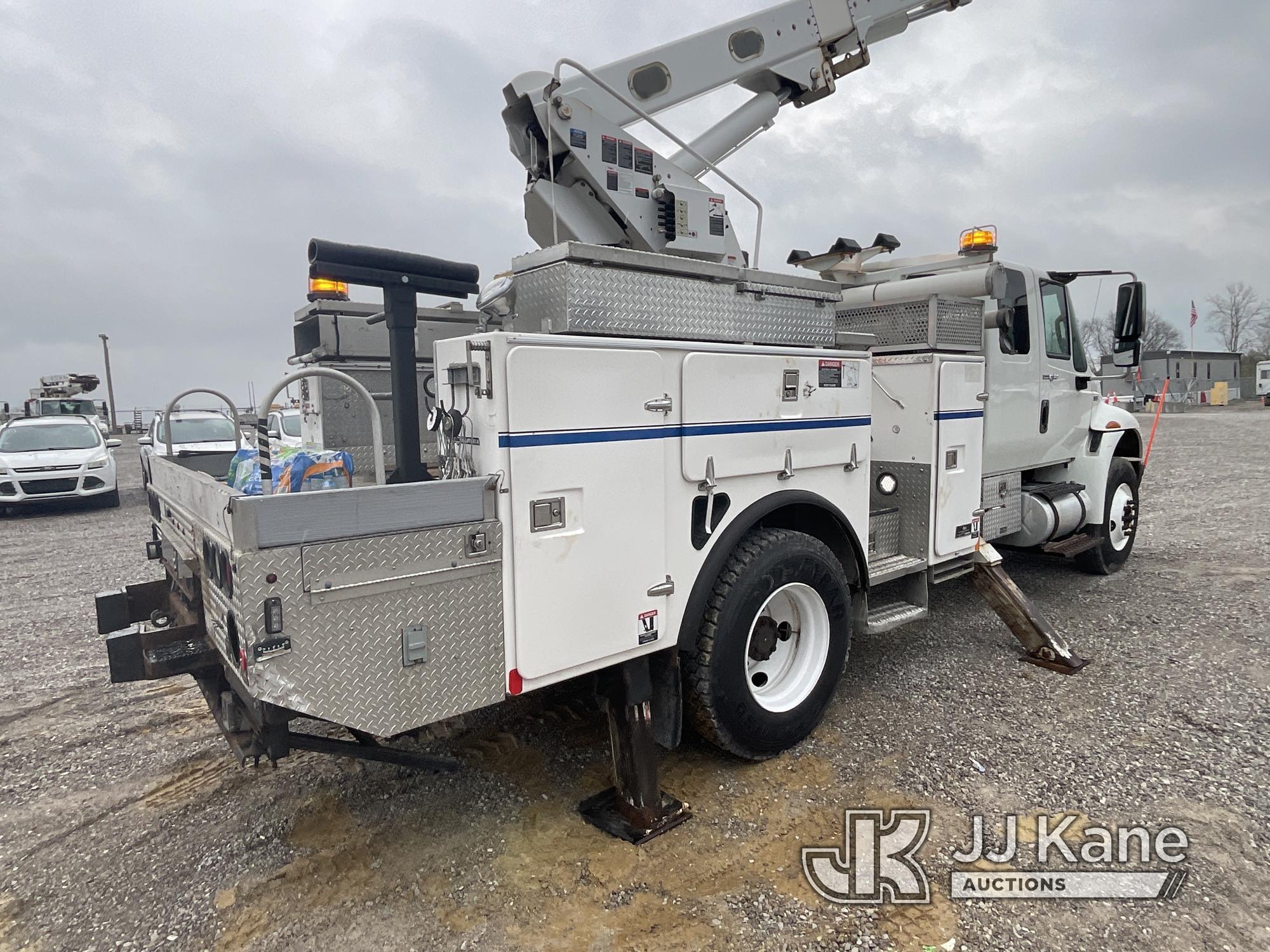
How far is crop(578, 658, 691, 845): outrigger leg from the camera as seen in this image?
10.1ft

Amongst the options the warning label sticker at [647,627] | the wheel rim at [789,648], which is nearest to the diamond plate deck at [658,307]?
the warning label sticker at [647,627]

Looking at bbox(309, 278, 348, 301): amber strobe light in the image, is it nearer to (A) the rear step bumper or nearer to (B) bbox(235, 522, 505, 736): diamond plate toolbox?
(A) the rear step bumper

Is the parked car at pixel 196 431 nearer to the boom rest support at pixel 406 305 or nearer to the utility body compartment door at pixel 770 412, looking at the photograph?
the boom rest support at pixel 406 305

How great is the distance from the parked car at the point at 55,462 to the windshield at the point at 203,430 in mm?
1000

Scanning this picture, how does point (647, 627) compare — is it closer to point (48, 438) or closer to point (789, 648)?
point (789, 648)

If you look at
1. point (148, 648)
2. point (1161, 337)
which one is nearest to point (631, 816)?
point (148, 648)

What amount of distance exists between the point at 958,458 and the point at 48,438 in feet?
45.3

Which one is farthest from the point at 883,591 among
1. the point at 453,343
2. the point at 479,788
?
the point at 453,343

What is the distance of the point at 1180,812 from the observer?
3.20 metres

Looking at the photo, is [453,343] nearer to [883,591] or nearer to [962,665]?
[962,665]

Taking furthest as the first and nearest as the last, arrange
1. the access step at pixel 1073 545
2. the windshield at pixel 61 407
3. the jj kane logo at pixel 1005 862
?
the windshield at pixel 61 407
the access step at pixel 1073 545
the jj kane logo at pixel 1005 862

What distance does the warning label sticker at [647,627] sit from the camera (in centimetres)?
300

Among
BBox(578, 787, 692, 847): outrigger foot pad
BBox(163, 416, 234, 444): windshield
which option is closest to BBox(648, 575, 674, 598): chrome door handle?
BBox(578, 787, 692, 847): outrigger foot pad

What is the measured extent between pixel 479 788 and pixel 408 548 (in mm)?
1499
